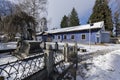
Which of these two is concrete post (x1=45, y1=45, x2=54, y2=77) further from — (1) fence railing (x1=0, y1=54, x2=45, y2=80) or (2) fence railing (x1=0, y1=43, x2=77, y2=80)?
(1) fence railing (x1=0, y1=54, x2=45, y2=80)

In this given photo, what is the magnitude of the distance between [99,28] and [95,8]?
16263 mm

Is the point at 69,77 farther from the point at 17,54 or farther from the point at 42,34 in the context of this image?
the point at 42,34

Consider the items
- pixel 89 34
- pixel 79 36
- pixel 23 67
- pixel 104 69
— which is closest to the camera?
pixel 23 67

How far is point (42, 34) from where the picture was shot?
44.7 m

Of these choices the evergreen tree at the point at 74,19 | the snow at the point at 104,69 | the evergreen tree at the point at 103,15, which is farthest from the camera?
the evergreen tree at the point at 74,19

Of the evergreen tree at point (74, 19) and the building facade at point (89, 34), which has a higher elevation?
the evergreen tree at point (74, 19)

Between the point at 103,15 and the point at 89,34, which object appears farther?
the point at 103,15

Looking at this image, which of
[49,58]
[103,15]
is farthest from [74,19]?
[49,58]

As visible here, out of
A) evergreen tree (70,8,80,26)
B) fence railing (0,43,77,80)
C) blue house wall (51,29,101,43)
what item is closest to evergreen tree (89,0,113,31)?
blue house wall (51,29,101,43)

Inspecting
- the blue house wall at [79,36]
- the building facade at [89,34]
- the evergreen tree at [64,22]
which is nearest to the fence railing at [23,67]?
the building facade at [89,34]

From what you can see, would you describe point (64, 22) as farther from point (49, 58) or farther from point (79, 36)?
point (49, 58)

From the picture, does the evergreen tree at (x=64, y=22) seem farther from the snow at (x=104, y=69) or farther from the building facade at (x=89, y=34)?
the snow at (x=104, y=69)

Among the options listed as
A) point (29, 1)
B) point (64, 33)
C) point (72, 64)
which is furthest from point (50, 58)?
point (64, 33)

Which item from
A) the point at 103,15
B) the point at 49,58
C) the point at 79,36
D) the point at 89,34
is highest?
the point at 103,15
